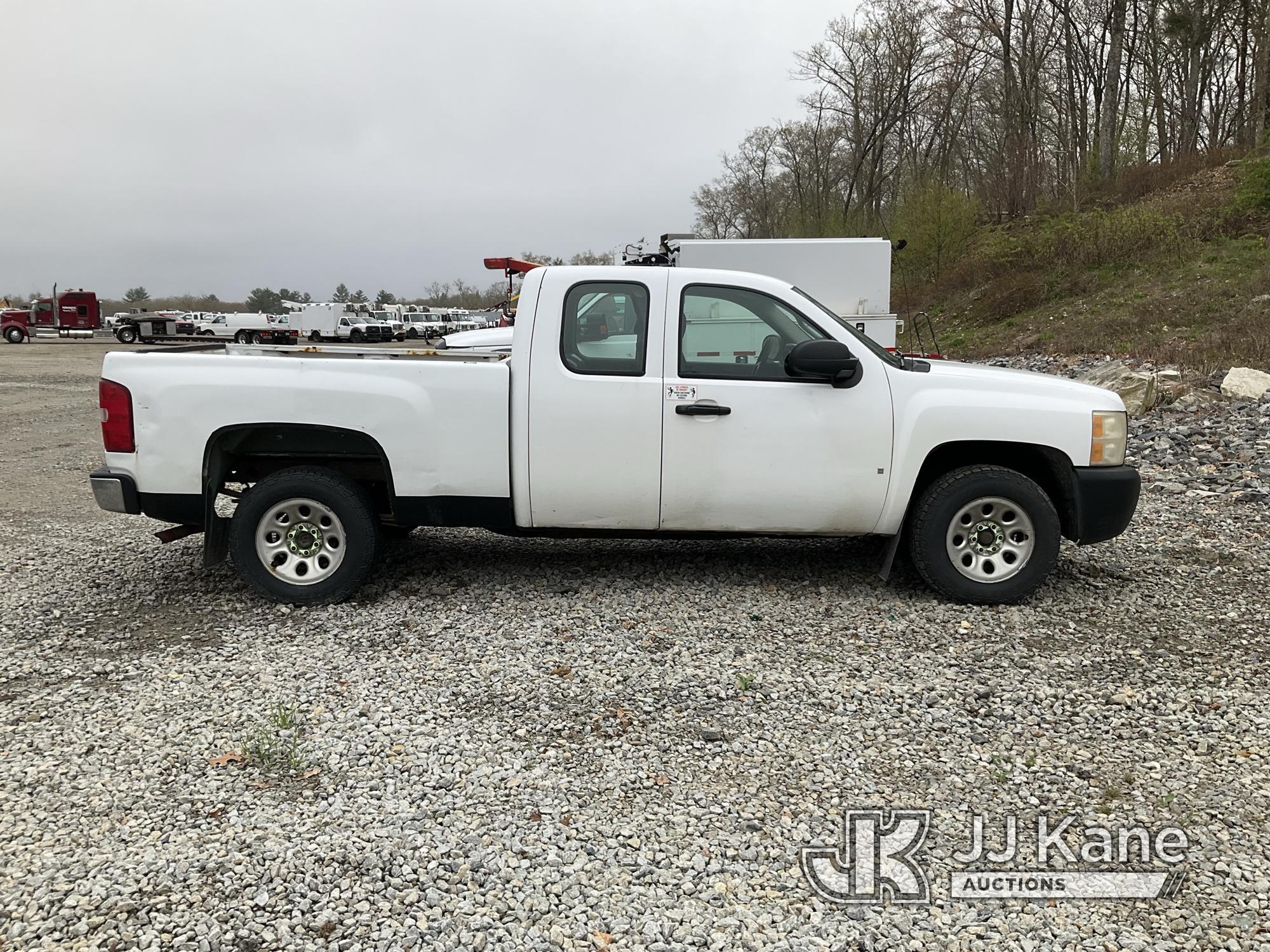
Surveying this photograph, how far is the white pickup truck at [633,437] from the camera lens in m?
5.32

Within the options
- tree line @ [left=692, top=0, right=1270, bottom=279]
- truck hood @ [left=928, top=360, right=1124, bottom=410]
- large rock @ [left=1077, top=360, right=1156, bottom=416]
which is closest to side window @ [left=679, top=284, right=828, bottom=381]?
truck hood @ [left=928, top=360, right=1124, bottom=410]

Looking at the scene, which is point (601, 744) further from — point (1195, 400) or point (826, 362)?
point (1195, 400)

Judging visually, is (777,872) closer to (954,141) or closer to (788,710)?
(788,710)

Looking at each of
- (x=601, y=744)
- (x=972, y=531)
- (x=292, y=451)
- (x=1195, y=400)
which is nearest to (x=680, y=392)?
(x=972, y=531)

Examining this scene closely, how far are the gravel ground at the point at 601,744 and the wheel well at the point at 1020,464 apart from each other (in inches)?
23.1

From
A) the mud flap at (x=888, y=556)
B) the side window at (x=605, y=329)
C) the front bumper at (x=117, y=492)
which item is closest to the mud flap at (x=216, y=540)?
the front bumper at (x=117, y=492)

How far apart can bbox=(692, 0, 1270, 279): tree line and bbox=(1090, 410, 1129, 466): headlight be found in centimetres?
2855

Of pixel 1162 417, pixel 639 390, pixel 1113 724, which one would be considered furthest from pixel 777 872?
pixel 1162 417

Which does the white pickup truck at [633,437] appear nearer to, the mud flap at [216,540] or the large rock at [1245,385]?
the mud flap at [216,540]

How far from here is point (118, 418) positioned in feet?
17.5

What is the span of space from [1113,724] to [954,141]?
43.6m

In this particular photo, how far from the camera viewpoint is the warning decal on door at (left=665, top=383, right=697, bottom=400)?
17.4ft

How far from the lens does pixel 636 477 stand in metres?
5.39

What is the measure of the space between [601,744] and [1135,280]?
22.8 m
